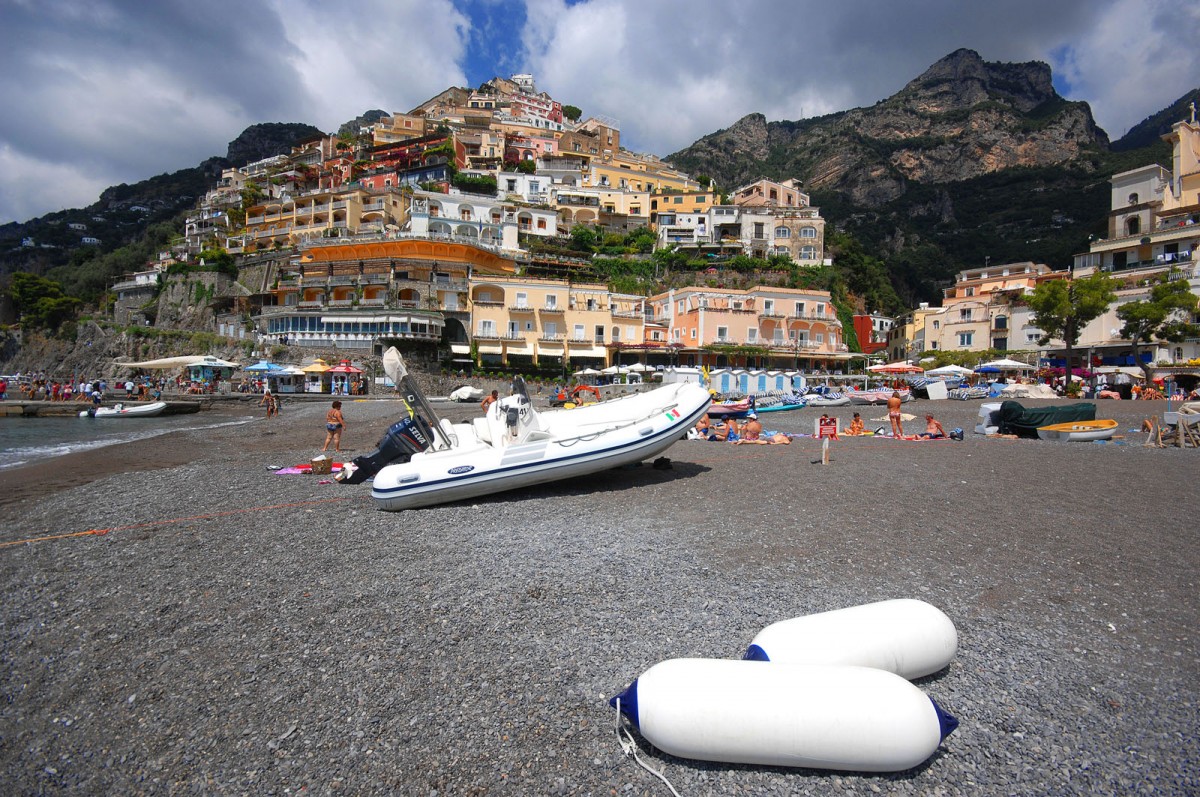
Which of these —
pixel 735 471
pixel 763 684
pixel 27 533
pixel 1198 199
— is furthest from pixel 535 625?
pixel 1198 199

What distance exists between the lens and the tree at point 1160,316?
28781 millimetres

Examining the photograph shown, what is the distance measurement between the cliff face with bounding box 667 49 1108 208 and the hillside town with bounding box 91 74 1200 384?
71.7 m

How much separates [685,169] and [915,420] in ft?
429

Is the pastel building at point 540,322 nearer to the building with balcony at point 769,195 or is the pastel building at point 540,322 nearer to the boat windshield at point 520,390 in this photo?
the building with balcony at point 769,195

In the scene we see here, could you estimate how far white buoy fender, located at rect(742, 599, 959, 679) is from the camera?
3.03m

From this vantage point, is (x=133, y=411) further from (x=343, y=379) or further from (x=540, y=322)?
(x=540, y=322)

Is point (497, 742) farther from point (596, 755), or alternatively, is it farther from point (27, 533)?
point (27, 533)

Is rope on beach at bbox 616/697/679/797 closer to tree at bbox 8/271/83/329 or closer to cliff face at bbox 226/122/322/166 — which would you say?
tree at bbox 8/271/83/329

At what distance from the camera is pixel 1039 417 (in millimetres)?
13961

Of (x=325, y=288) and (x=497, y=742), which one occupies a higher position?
(x=325, y=288)

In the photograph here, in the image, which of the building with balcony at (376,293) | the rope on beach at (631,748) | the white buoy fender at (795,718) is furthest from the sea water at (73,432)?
the white buoy fender at (795,718)

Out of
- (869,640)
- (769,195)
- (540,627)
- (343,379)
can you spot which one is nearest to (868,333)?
(769,195)

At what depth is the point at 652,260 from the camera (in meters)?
53.4

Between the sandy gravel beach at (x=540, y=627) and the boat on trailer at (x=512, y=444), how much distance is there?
381mm
